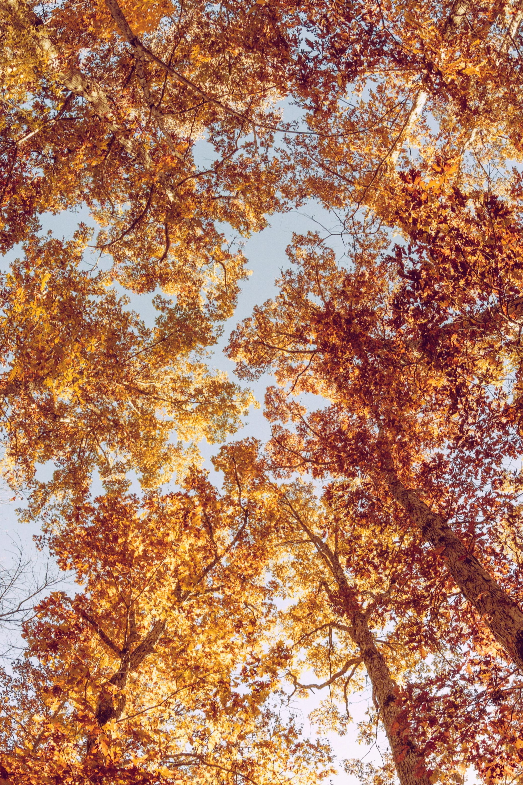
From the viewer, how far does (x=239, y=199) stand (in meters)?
10.5

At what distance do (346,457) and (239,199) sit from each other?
696 centimetres

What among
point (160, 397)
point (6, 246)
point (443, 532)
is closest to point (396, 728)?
point (443, 532)

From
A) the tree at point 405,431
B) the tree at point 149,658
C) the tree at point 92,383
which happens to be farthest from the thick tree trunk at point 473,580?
the tree at point 92,383

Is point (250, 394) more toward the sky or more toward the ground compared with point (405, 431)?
more toward the sky

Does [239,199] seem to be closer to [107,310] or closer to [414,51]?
[107,310]

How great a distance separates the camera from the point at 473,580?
5.41 metres

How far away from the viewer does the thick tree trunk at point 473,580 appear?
15.5 feet

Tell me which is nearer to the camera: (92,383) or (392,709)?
(392,709)

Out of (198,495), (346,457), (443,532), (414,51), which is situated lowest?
(443,532)

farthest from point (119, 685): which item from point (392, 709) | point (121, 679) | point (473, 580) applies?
point (473, 580)

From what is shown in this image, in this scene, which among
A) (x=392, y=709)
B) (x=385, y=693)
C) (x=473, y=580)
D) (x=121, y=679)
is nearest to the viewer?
(x=473, y=580)

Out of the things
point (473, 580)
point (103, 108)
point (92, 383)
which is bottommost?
Result: point (473, 580)

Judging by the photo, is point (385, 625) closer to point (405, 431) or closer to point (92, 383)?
point (405, 431)

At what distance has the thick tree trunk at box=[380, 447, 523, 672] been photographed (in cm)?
474
